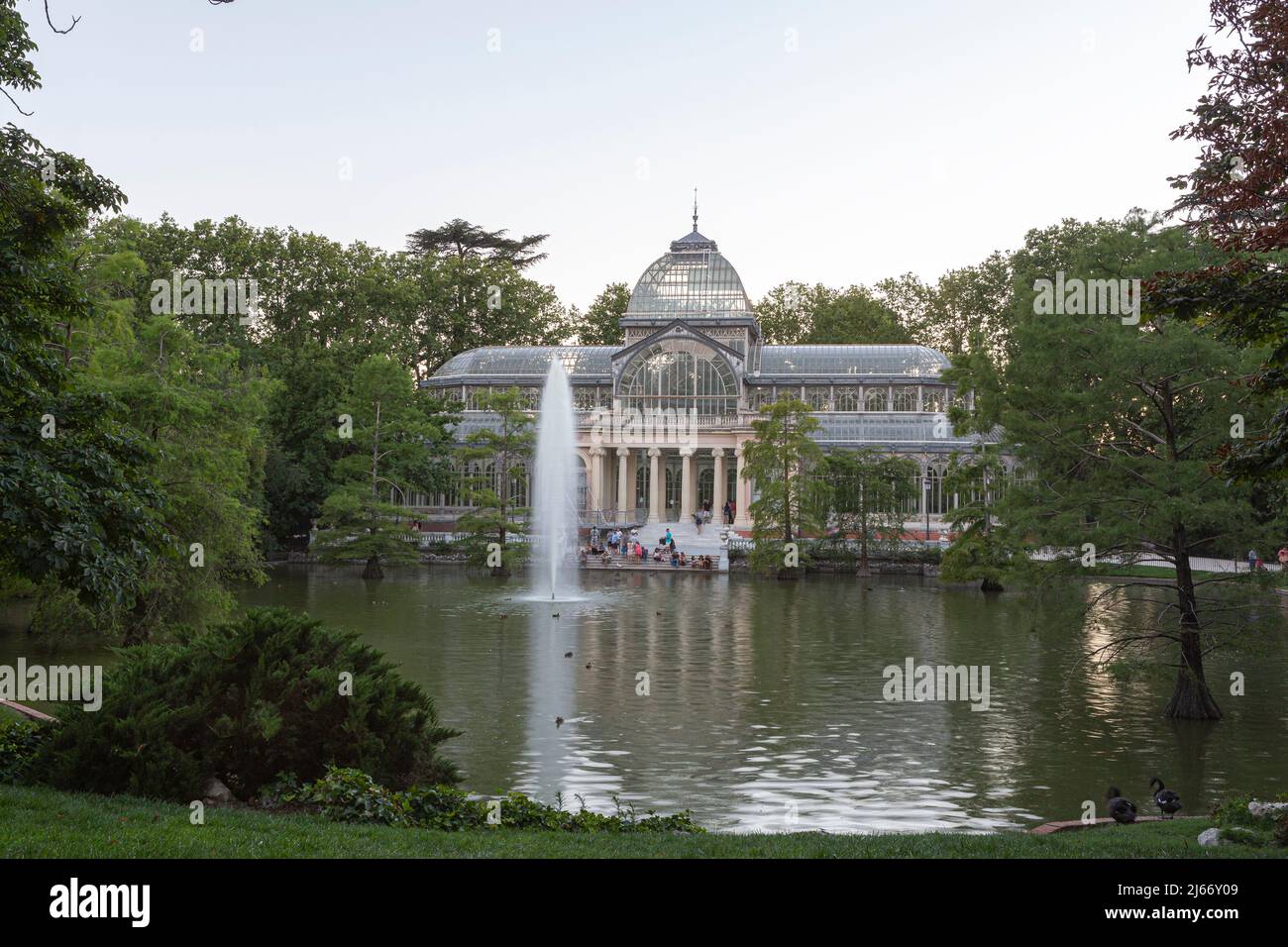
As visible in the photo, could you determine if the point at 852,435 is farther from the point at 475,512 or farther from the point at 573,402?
the point at 475,512

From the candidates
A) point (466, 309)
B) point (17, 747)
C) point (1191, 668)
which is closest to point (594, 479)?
point (466, 309)

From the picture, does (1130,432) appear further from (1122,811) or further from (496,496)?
(496,496)

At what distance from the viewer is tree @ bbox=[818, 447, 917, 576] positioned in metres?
48.8

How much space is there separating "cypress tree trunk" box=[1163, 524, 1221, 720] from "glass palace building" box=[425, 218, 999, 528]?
41.5 metres

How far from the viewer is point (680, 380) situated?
66875 millimetres

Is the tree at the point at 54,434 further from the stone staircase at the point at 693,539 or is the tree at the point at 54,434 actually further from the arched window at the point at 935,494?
the arched window at the point at 935,494

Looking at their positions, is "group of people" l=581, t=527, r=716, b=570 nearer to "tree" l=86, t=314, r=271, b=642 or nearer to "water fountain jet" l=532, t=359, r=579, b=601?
"water fountain jet" l=532, t=359, r=579, b=601

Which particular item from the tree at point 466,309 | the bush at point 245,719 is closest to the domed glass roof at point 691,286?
the tree at point 466,309

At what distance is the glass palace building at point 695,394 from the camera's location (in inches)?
2527

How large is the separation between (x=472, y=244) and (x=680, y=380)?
3345cm

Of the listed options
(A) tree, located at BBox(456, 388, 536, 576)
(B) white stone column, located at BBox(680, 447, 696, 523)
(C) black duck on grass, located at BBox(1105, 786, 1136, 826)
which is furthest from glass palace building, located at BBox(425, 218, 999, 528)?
(C) black duck on grass, located at BBox(1105, 786, 1136, 826)

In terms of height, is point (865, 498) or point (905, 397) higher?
point (905, 397)
